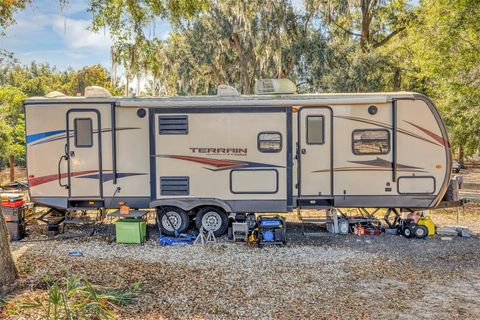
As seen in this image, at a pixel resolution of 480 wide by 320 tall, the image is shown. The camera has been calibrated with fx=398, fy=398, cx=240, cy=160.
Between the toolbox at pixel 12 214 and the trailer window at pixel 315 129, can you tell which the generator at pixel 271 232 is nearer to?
the trailer window at pixel 315 129

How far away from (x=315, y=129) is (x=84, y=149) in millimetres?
4888

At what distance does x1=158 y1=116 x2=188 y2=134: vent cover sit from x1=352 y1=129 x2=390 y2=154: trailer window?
355cm

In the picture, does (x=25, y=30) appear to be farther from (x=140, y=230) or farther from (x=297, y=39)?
(x=297, y=39)

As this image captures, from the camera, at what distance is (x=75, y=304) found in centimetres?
459

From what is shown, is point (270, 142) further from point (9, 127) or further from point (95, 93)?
point (9, 127)

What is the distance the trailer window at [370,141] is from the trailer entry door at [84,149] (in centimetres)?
541

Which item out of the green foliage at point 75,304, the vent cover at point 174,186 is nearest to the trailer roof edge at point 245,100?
the vent cover at point 174,186

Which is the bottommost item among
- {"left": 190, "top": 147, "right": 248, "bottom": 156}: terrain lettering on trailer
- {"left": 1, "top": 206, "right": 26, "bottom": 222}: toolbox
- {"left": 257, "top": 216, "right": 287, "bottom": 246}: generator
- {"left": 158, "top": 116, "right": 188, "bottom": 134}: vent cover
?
{"left": 257, "top": 216, "right": 287, "bottom": 246}: generator

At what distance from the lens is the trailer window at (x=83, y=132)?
842 centimetres

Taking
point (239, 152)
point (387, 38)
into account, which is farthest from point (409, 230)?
point (387, 38)

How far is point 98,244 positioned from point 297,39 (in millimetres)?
14050

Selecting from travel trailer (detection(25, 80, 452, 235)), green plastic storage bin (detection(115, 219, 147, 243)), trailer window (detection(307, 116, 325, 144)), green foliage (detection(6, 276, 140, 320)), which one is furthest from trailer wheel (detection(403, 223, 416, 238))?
green foliage (detection(6, 276, 140, 320))

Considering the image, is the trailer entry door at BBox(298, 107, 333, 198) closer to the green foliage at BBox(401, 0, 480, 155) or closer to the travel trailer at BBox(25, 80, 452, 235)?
the travel trailer at BBox(25, 80, 452, 235)

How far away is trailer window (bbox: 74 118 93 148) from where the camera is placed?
8.42 meters
